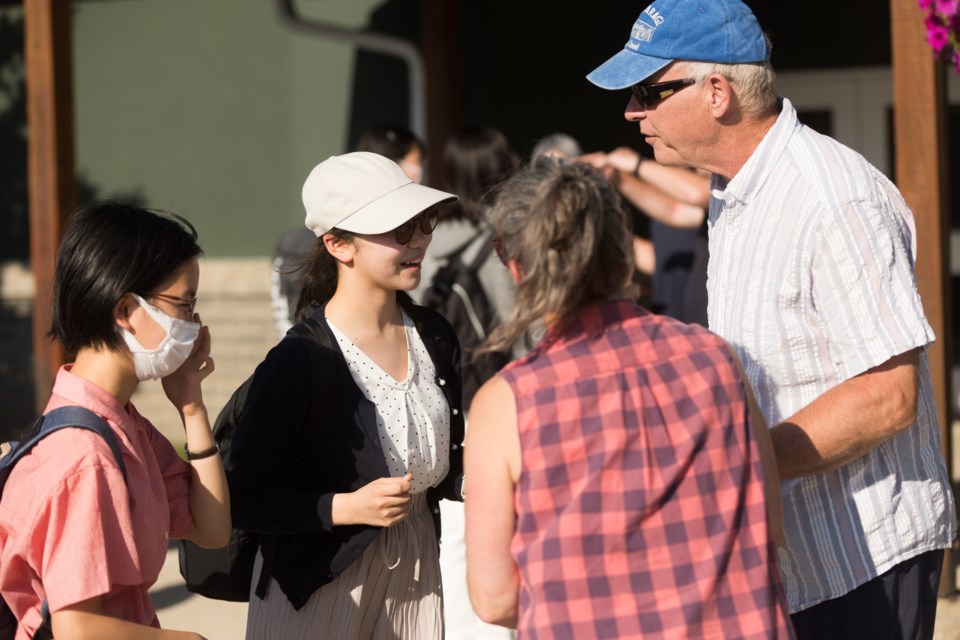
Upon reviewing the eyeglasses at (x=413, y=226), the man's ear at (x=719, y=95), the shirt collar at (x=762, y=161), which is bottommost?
the eyeglasses at (x=413, y=226)

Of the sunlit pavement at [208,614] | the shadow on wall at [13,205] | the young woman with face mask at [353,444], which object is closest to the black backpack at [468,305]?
the sunlit pavement at [208,614]

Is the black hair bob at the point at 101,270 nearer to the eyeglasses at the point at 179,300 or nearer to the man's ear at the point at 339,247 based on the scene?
the eyeglasses at the point at 179,300

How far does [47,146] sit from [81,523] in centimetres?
451

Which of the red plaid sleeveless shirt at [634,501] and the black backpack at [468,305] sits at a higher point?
the red plaid sleeveless shirt at [634,501]

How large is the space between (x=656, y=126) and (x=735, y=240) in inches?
11.1

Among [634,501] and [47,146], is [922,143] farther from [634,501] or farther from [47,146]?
[47,146]

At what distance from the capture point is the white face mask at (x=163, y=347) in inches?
89.4

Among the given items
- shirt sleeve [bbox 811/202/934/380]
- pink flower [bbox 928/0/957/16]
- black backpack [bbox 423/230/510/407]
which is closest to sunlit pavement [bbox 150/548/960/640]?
black backpack [bbox 423/230/510/407]

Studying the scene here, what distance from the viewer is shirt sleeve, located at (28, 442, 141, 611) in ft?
6.55

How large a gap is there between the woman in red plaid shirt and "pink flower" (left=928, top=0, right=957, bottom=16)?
2671 mm

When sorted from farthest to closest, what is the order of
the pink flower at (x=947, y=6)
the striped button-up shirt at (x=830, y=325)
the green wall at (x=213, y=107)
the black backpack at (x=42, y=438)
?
1. the green wall at (x=213, y=107)
2. the pink flower at (x=947, y=6)
3. the striped button-up shirt at (x=830, y=325)
4. the black backpack at (x=42, y=438)

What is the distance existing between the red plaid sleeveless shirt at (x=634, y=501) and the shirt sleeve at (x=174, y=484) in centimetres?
84

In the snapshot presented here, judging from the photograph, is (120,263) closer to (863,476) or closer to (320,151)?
(863,476)

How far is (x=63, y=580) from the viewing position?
1.99 metres
